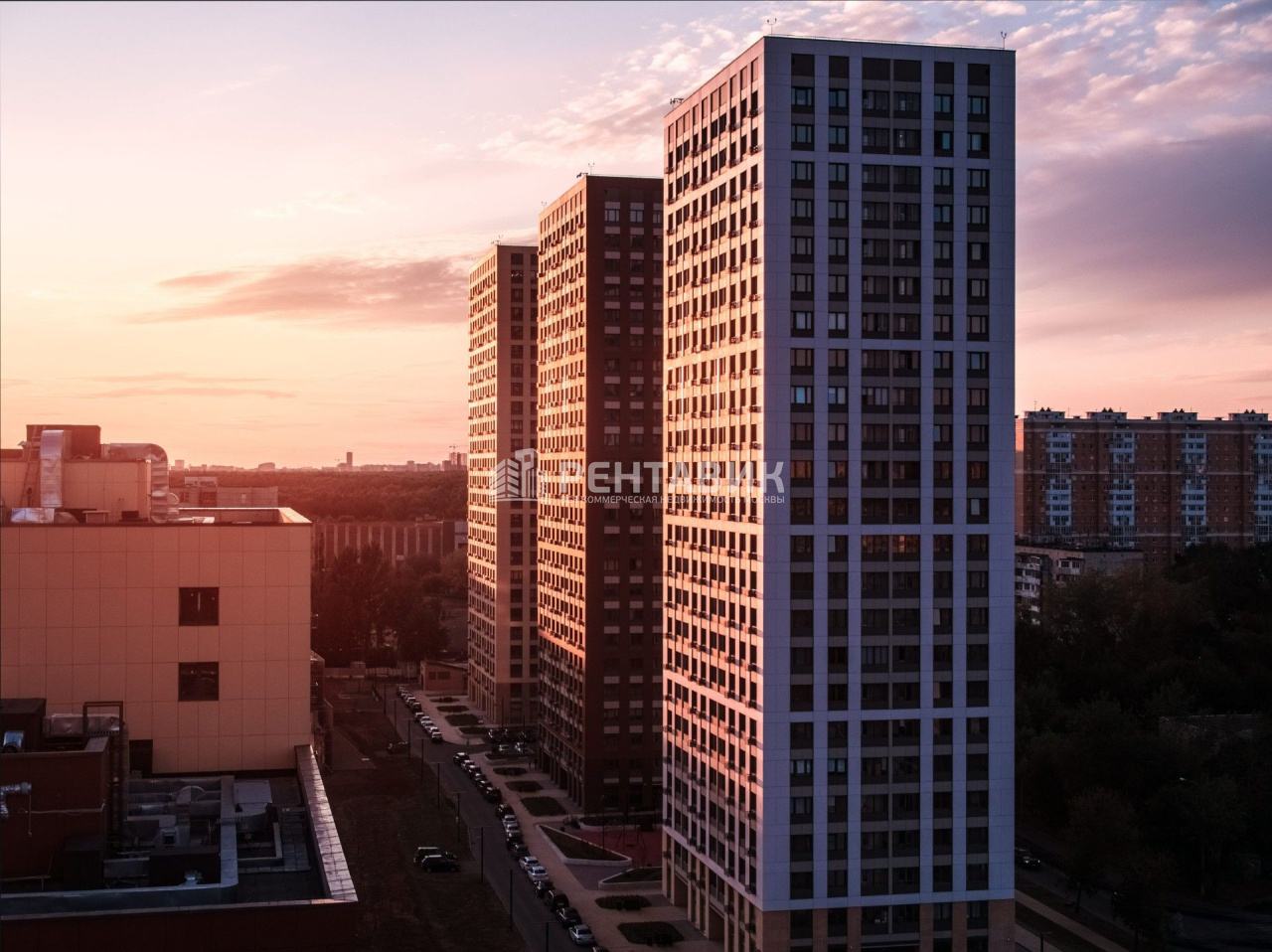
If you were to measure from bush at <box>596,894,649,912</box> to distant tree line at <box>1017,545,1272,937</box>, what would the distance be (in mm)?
24056

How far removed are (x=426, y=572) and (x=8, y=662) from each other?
16467cm

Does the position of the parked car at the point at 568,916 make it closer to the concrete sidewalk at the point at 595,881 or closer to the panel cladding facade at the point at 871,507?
the concrete sidewalk at the point at 595,881

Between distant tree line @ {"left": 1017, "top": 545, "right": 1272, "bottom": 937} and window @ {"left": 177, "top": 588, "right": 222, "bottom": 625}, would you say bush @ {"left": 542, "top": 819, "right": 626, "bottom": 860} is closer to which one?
distant tree line @ {"left": 1017, "top": 545, "right": 1272, "bottom": 937}

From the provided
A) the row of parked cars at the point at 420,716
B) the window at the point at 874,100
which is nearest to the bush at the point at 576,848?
the row of parked cars at the point at 420,716

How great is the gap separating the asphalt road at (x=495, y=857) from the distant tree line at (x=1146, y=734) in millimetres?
29439

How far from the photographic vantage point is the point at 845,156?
59.2 meters

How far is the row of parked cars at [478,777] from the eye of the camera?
300 feet

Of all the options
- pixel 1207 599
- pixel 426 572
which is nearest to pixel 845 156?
pixel 1207 599

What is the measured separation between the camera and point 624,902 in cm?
6888

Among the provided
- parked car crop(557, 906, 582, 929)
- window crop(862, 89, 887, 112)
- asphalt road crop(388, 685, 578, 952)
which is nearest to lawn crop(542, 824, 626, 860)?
asphalt road crop(388, 685, 578, 952)

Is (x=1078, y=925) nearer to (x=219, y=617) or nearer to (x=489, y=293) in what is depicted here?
(x=219, y=617)

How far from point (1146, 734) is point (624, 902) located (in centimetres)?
3945

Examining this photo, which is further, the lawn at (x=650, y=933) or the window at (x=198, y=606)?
the lawn at (x=650, y=933)

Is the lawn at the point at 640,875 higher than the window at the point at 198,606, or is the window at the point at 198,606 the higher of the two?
the window at the point at 198,606
